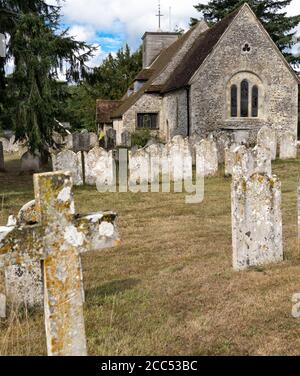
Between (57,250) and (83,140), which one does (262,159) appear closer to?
(57,250)

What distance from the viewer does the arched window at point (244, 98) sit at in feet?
89.1

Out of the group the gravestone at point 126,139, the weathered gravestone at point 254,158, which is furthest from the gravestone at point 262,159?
the gravestone at point 126,139

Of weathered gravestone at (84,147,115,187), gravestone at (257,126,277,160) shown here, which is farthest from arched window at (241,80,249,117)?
weathered gravestone at (84,147,115,187)

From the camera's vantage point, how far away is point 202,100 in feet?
86.5

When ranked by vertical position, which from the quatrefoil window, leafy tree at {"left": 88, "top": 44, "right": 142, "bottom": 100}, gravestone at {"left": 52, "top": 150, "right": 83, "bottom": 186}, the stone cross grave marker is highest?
leafy tree at {"left": 88, "top": 44, "right": 142, "bottom": 100}

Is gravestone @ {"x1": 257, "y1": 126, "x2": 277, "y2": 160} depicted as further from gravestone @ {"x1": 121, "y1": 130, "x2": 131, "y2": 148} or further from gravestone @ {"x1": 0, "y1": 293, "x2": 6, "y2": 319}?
gravestone @ {"x1": 0, "y1": 293, "x2": 6, "y2": 319}

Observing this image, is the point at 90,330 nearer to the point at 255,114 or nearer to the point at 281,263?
the point at 281,263

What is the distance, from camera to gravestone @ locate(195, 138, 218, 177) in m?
16.5

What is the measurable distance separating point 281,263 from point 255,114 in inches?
880

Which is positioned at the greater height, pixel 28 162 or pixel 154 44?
pixel 154 44

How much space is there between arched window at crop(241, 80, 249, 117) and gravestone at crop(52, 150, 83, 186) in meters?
15.1

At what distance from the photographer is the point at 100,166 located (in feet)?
50.5

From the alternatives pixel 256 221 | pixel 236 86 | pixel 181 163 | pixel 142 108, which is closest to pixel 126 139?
pixel 142 108

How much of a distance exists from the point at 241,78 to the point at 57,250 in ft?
85.4
